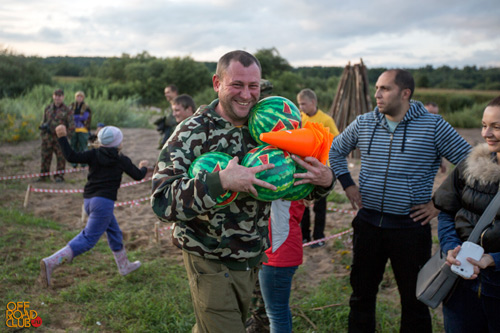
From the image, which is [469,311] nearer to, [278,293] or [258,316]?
[278,293]

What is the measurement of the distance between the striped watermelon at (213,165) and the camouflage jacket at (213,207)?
0.06 meters

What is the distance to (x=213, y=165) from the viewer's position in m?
2.15

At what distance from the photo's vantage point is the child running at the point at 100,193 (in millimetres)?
4621

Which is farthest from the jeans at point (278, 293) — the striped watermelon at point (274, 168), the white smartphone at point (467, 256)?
the white smartphone at point (467, 256)

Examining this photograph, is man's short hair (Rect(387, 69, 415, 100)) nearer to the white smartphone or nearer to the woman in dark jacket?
the woman in dark jacket

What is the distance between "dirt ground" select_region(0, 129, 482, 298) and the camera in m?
5.87

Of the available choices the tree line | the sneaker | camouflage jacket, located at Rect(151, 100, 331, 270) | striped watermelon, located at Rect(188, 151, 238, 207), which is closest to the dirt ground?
the sneaker

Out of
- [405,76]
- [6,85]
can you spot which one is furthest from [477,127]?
[6,85]

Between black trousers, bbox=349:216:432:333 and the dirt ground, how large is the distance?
4.97 feet

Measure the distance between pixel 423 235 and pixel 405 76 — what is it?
1373mm

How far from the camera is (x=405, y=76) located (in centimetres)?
349

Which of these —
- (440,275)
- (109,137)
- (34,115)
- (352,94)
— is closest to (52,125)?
(109,137)

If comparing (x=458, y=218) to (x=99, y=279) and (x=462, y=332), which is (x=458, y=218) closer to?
(x=462, y=332)

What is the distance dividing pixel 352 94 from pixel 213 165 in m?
11.5
